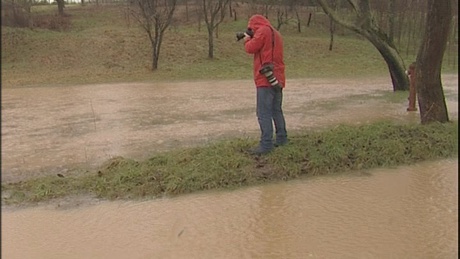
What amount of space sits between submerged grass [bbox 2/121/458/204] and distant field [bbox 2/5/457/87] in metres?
16.2

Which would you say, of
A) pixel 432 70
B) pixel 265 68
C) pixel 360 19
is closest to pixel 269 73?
pixel 265 68

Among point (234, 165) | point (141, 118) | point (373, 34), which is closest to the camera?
point (234, 165)

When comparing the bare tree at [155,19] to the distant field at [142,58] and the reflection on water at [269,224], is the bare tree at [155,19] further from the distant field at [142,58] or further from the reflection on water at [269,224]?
the reflection on water at [269,224]

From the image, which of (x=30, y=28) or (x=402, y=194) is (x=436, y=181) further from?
(x=30, y=28)

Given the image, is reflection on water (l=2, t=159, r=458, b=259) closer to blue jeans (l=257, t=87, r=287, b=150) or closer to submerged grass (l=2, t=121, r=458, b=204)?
submerged grass (l=2, t=121, r=458, b=204)

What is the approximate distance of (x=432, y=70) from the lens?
8305 millimetres

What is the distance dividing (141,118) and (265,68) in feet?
17.8

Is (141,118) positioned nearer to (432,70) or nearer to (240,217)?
(432,70)

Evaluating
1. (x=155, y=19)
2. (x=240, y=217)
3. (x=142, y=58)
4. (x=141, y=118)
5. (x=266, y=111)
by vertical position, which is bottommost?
(x=142, y=58)

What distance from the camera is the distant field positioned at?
25047 mm

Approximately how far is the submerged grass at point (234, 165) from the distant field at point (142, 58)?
53.2ft

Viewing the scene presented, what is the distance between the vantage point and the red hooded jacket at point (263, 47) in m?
6.49

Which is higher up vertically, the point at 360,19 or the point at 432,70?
the point at 360,19

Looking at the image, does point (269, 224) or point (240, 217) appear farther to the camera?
point (240, 217)
